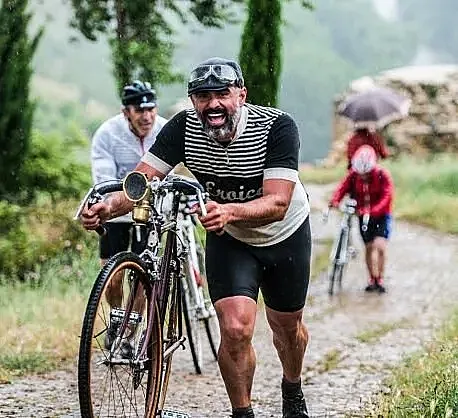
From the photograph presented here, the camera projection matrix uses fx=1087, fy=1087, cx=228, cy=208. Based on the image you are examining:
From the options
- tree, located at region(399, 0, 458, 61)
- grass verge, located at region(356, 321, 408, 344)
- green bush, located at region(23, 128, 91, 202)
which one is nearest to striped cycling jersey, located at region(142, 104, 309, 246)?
grass verge, located at region(356, 321, 408, 344)

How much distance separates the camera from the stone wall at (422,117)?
972 inches

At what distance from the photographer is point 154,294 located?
476cm

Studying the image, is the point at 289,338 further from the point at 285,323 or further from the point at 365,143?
the point at 365,143

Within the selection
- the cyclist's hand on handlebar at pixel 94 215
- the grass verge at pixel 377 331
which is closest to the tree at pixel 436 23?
the grass verge at pixel 377 331

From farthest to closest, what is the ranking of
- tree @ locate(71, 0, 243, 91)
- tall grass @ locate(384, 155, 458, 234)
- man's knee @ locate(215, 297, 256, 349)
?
1. tall grass @ locate(384, 155, 458, 234)
2. tree @ locate(71, 0, 243, 91)
3. man's knee @ locate(215, 297, 256, 349)

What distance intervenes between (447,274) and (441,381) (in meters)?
7.19

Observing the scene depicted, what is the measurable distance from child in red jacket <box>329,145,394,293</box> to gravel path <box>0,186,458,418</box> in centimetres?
45

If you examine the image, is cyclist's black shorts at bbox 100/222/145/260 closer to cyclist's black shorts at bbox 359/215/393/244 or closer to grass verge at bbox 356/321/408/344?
grass verge at bbox 356/321/408/344

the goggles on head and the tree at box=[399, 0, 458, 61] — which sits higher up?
the tree at box=[399, 0, 458, 61]

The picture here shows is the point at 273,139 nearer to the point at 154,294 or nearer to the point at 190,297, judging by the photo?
the point at 154,294

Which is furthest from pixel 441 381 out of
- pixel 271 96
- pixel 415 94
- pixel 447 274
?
pixel 415 94

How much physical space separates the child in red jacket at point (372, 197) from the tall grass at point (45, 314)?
2.63 m

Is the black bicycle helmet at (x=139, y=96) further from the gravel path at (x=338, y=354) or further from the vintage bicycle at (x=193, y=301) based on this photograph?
the gravel path at (x=338, y=354)

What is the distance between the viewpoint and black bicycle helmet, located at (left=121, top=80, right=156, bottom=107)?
6.99 meters
